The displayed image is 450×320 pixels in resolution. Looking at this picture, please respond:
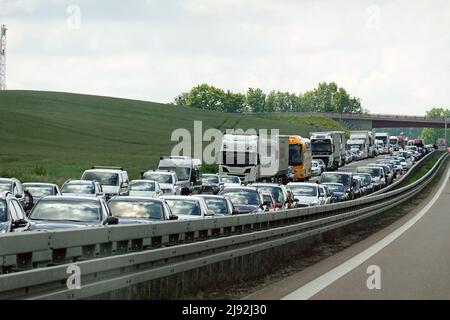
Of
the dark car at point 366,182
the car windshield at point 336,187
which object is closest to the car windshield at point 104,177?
the car windshield at point 336,187

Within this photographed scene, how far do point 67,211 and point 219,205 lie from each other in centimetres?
783

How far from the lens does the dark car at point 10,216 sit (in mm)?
17484

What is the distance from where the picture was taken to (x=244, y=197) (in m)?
31.9

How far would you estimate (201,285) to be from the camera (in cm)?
1387

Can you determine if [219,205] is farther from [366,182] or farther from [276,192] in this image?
[366,182]

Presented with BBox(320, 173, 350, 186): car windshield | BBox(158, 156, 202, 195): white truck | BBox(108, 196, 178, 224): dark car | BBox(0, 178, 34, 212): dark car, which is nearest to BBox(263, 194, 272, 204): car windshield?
BBox(0, 178, 34, 212): dark car

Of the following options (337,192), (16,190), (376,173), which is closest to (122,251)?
(16,190)

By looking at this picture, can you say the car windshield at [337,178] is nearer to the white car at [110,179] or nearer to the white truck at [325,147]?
the white car at [110,179]

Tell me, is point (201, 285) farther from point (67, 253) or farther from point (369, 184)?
point (369, 184)

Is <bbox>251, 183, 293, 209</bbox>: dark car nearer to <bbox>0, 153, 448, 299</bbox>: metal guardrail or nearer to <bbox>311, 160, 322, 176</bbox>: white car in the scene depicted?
<bbox>0, 153, 448, 299</bbox>: metal guardrail

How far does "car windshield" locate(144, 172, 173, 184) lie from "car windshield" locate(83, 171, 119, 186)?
9.33 feet

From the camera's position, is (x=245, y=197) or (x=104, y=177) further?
(x=104, y=177)

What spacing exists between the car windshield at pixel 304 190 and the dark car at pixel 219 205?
1379cm
